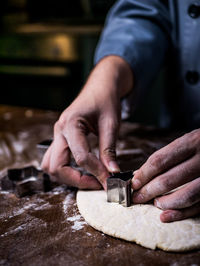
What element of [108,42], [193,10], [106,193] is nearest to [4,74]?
[108,42]

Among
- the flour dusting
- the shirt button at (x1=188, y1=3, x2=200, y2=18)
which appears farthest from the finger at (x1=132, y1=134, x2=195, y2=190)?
the shirt button at (x1=188, y1=3, x2=200, y2=18)

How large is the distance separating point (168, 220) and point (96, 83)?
556mm

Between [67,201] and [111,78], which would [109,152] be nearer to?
[67,201]

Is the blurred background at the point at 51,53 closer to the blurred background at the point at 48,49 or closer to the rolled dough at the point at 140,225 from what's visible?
the blurred background at the point at 48,49

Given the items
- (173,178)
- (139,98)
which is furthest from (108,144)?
(139,98)

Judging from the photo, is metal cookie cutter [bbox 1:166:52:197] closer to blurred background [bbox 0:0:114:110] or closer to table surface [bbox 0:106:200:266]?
table surface [bbox 0:106:200:266]

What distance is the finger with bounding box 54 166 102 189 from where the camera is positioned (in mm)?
959

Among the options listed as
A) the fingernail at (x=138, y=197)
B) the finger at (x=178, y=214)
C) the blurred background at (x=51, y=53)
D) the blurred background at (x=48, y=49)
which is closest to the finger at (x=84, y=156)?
the fingernail at (x=138, y=197)

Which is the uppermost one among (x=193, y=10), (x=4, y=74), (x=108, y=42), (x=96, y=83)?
(x=193, y=10)

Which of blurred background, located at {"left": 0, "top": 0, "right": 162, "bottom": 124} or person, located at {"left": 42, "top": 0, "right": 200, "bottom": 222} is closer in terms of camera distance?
person, located at {"left": 42, "top": 0, "right": 200, "bottom": 222}

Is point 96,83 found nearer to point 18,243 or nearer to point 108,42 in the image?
point 108,42

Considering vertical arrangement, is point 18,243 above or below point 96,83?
below

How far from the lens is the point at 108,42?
1.40m

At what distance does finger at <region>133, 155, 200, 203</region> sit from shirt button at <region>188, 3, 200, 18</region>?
0.80 m
